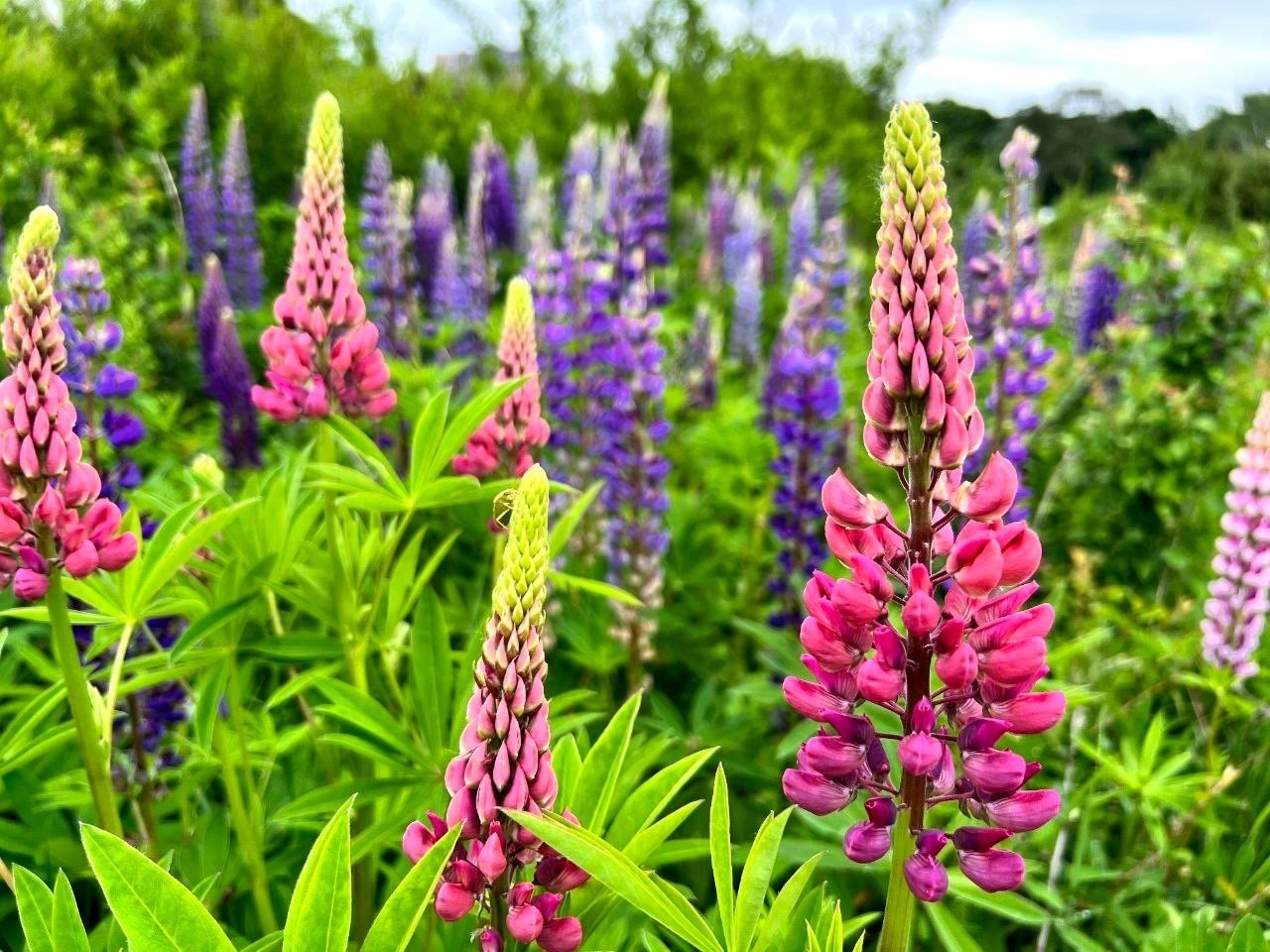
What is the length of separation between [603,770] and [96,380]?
1938 millimetres

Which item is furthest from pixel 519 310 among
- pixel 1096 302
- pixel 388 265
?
pixel 1096 302

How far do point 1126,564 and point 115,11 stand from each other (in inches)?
284

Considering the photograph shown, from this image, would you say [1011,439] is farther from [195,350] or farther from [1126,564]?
[195,350]

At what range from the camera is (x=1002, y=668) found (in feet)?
3.28

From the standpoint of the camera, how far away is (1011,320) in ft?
9.73

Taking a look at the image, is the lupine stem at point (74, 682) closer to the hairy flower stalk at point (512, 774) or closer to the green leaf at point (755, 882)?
the hairy flower stalk at point (512, 774)

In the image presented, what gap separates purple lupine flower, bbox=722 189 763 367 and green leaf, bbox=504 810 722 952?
16.0 ft

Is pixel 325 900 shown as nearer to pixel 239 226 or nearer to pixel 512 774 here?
pixel 512 774

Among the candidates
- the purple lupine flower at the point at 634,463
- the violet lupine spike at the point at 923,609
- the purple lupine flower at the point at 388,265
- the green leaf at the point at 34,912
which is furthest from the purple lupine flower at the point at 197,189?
the violet lupine spike at the point at 923,609

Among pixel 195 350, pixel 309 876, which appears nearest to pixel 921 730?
pixel 309 876

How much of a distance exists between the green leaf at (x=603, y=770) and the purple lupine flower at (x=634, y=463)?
150cm

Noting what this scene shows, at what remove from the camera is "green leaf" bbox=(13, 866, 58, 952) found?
1.02 metres

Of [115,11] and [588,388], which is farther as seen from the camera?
[115,11]

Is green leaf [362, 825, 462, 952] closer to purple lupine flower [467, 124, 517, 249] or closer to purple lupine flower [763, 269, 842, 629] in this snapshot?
purple lupine flower [763, 269, 842, 629]
